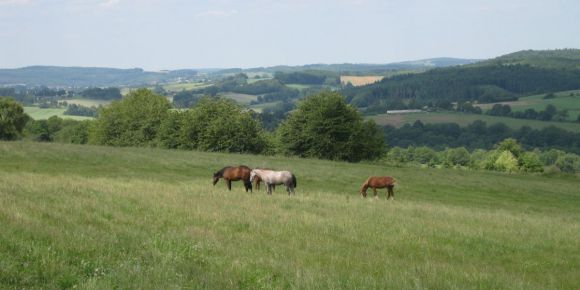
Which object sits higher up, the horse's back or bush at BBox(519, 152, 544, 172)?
the horse's back

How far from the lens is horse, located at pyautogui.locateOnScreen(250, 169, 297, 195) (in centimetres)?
2922

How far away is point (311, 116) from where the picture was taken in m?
75.0

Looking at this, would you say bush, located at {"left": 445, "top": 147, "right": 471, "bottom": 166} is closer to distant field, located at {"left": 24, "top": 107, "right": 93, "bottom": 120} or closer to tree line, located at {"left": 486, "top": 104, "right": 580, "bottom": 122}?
tree line, located at {"left": 486, "top": 104, "right": 580, "bottom": 122}

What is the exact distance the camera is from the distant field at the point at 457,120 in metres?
164

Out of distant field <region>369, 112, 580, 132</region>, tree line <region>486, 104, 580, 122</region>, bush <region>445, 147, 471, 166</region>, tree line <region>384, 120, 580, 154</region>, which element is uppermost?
tree line <region>486, 104, 580, 122</region>

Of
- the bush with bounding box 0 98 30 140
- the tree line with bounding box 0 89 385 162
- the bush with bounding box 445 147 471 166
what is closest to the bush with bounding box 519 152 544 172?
the bush with bounding box 445 147 471 166

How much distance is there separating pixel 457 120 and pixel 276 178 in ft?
518

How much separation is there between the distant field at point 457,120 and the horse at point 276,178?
138452 mm

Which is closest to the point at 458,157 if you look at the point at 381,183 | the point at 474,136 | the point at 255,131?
the point at 474,136

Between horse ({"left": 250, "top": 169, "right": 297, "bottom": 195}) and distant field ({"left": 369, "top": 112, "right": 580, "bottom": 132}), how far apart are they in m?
138

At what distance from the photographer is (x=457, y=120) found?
179 metres

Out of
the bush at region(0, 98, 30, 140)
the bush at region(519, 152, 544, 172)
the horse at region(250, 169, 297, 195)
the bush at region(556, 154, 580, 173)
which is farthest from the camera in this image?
the bush at region(556, 154, 580, 173)

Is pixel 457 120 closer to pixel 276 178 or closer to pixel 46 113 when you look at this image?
pixel 46 113

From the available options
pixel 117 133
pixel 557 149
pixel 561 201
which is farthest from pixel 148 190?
pixel 557 149
